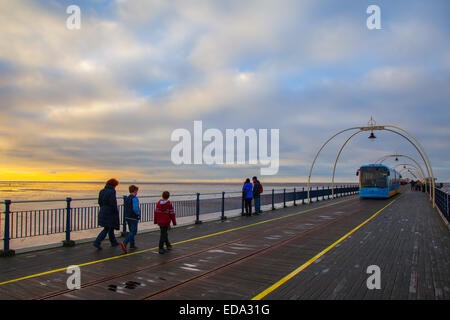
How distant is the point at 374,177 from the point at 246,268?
2514 cm

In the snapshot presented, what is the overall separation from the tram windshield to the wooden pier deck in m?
18.4

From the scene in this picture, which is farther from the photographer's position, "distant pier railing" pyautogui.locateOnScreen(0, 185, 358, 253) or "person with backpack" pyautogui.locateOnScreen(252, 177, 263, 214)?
"person with backpack" pyautogui.locateOnScreen(252, 177, 263, 214)

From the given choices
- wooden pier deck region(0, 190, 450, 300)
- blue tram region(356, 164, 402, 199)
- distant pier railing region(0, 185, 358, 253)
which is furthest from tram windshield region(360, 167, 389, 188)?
wooden pier deck region(0, 190, 450, 300)

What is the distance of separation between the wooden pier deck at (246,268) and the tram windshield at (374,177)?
18.4 meters

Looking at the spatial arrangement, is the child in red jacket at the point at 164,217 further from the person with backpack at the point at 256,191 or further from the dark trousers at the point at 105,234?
the person with backpack at the point at 256,191

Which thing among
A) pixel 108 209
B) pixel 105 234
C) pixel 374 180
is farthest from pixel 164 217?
pixel 374 180

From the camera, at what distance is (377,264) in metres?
6.48

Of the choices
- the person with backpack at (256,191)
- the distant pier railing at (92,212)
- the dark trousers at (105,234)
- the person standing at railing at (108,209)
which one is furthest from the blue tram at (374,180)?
the person standing at railing at (108,209)

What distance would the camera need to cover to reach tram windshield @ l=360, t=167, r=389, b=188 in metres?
27.2

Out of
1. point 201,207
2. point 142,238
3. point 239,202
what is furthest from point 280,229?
point 239,202

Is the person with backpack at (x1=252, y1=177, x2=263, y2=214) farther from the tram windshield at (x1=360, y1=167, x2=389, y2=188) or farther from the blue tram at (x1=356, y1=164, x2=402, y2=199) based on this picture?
the tram windshield at (x1=360, y1=167, x2=389, y2=188)

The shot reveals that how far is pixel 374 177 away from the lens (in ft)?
89.7
